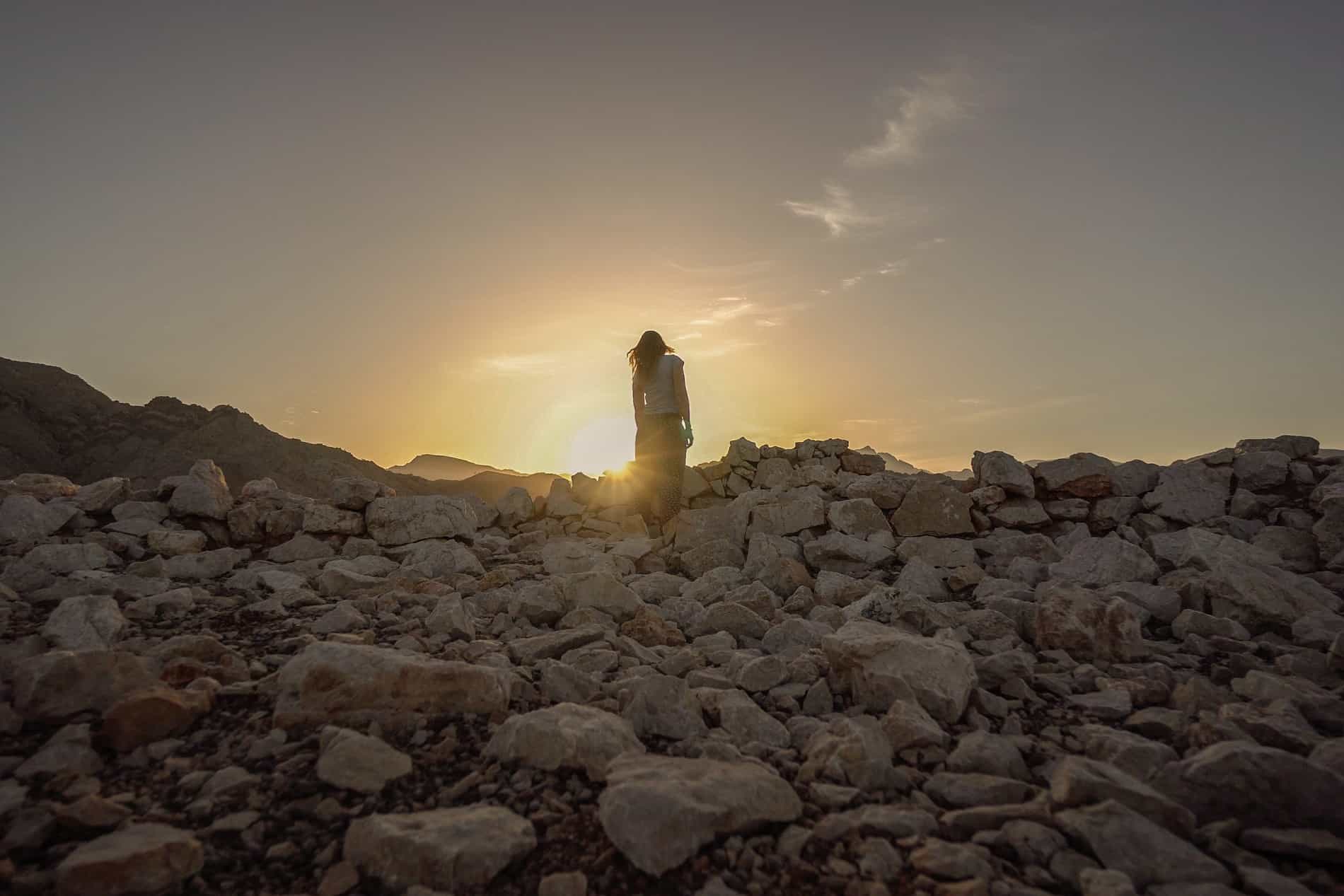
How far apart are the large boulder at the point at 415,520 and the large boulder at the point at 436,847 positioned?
4.77 metres

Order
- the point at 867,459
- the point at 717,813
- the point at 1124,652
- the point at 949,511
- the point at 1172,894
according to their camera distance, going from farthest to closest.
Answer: the point at 867,459 → the point at 949,511 → the point at 1124,652 → the point at 717,813 → the point at 1172,894

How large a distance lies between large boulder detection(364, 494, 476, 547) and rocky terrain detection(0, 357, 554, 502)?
50.8 ft

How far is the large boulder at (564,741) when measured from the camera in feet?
8.14

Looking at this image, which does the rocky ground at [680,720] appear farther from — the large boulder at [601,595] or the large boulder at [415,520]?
the large boulder at [415,520]

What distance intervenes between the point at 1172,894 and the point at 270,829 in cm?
264

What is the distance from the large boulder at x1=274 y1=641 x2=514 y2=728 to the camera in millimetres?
2729

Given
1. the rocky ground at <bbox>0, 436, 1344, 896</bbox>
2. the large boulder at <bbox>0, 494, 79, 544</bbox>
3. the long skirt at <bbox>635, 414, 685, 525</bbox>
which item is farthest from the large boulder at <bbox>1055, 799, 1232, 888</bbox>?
the large boulder at <bbox>0, 494, 79, 544</bbox>

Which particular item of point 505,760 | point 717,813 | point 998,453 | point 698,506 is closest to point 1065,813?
point 717,813

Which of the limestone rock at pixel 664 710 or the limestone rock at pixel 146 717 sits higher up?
the limestone rock at pixel 146 717

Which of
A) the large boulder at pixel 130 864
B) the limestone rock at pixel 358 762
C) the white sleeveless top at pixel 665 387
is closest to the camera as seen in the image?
the large boulder at pixel 130 864

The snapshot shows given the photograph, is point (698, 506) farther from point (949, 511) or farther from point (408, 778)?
point (408, 778)

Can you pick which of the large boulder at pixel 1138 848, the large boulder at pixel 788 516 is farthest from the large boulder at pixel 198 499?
the large boulder at pixel 1138 848

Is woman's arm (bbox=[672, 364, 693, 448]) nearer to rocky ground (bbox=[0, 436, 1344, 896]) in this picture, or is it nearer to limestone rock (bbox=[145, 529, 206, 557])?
rocky ground (bbox=[0, 436, 1344, 896])

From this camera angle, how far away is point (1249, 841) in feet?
6.96
